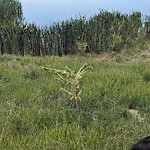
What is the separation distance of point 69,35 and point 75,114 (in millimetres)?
17483

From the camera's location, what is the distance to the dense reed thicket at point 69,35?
23.0m

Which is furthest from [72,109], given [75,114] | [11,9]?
[11,9]

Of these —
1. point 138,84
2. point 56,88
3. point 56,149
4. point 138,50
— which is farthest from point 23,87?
point 138,50

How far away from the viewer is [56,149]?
14.8ft

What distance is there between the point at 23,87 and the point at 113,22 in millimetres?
15807

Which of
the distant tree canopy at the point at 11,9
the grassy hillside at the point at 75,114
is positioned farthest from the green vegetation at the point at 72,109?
the distant tree canopy at the point at 11,9

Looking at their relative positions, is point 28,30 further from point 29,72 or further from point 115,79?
point 115,79

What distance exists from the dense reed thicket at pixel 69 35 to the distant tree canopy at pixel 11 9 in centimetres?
932

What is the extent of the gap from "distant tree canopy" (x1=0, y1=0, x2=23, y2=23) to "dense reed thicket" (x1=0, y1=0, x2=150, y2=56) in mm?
9322

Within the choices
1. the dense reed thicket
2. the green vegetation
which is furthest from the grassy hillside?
the dense reed thicket

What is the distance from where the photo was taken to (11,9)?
33.3 m

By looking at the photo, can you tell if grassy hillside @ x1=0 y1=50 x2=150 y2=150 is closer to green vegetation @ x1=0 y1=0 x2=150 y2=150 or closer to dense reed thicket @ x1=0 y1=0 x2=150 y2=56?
green vegetation @ x1=0 y1=0 x2=150 y2=150

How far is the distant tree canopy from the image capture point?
32500mm

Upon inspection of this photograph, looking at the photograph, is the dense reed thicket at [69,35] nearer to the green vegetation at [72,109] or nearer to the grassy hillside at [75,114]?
the green vegetation at [72,109]
